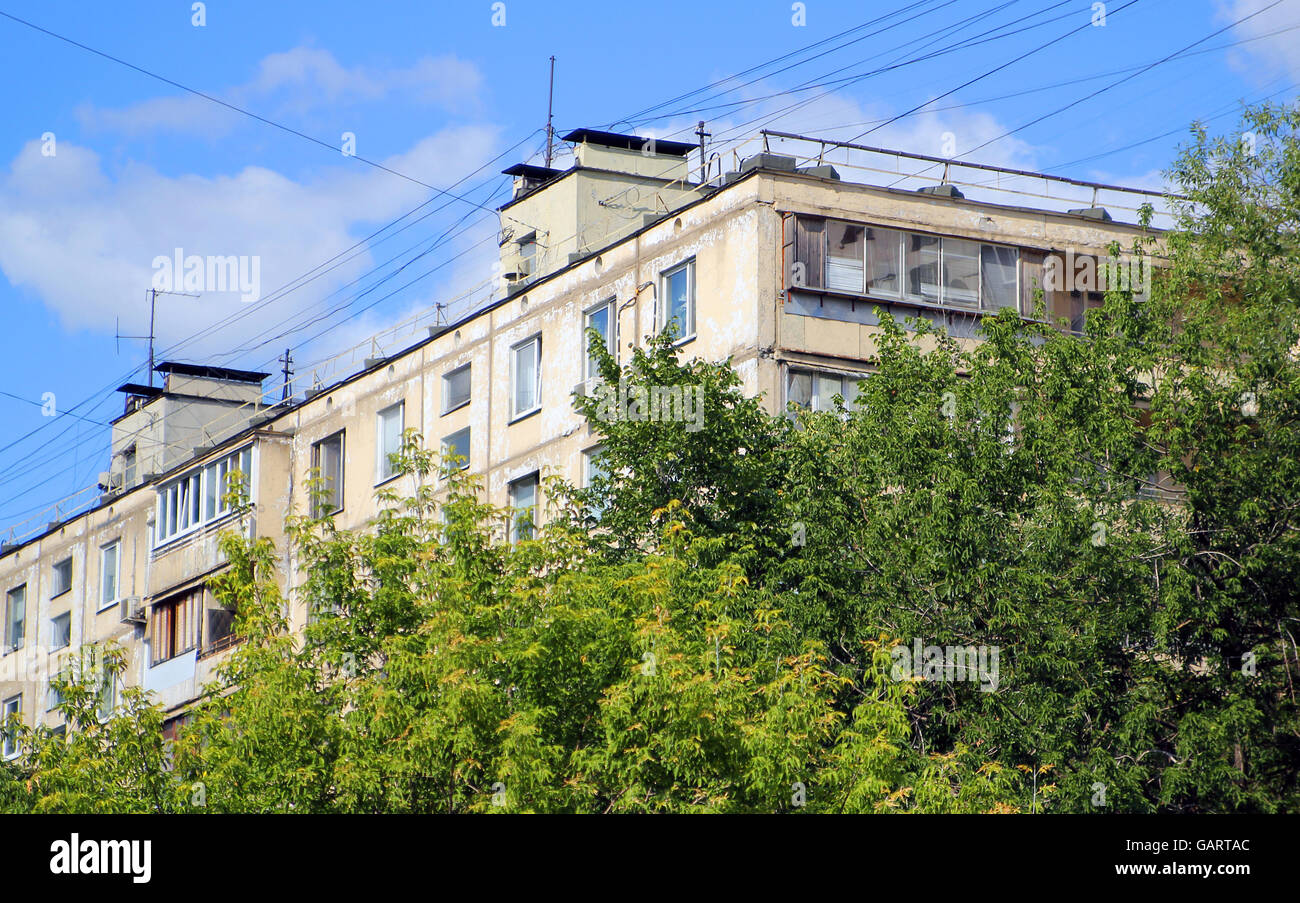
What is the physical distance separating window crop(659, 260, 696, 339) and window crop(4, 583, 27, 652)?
31043 mm

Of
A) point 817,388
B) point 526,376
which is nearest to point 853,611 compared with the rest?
point 817,388

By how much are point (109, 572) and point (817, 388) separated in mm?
27933

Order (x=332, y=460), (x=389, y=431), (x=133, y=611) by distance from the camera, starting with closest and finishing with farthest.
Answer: (x=389, y=431) → (x=332, y=460) → (x=133, y=611)

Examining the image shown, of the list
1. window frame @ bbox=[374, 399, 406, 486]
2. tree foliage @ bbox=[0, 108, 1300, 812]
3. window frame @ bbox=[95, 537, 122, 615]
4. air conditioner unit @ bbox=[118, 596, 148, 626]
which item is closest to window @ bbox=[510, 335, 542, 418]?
window frame @ bbox=[374, 399, 406, 486]

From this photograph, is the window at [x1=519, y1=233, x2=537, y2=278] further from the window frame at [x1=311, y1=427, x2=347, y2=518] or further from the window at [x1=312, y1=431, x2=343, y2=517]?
the window at [x1=312, y1=431, x2=343, y2=517]

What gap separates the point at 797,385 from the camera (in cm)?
3481

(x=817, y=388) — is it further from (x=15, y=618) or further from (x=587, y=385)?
(x=15, y=618)

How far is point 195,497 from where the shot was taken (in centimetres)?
4734

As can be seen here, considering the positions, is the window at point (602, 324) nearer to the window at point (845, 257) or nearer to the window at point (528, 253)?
the window at point (845, 257)

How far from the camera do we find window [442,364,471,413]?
139 feet

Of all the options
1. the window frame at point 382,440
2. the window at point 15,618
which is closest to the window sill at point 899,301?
the window frame at point 382,440

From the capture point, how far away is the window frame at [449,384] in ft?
138

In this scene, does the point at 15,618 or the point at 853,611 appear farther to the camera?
the point at 15,618
